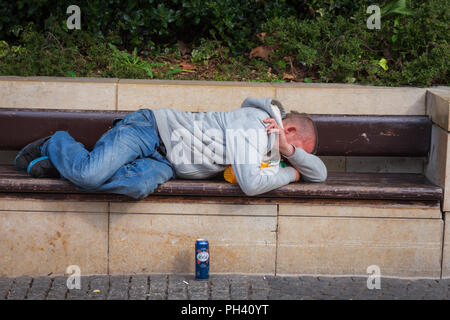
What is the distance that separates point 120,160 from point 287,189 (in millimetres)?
1188

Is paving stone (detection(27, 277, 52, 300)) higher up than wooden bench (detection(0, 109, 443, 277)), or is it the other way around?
wooden bench (detection(0, 109, 443, 277))

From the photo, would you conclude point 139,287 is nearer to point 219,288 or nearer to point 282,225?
point 219,288

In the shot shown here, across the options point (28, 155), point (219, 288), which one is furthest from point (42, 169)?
point (219, 288)

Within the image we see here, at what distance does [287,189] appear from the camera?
470 cm

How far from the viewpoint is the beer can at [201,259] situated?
455 cm

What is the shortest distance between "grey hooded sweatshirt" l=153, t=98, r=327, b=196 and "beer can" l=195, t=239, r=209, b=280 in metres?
0.47

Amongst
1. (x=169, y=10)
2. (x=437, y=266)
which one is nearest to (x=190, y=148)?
(x=437, y=266)

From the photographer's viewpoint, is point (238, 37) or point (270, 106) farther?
point (238, 37)

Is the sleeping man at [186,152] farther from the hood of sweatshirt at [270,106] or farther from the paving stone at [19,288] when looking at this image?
the paving stone at [19,288]

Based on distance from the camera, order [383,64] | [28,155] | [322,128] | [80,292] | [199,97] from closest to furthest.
→ 1. [80,292]
2. [28,155]
3. [322,128]
4. [199,97]
5. [383,64]

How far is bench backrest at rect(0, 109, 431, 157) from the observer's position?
17.5ft

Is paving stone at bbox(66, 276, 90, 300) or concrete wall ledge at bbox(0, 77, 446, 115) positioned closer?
paving stone at bbox(66, 276, 90, 300)

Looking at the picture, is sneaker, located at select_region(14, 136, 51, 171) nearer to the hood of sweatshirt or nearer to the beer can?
the beer can

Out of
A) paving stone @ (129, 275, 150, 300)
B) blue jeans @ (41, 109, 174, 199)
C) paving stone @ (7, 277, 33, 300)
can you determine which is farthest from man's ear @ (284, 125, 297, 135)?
paving stone @ (7, 277, 33, 300)
